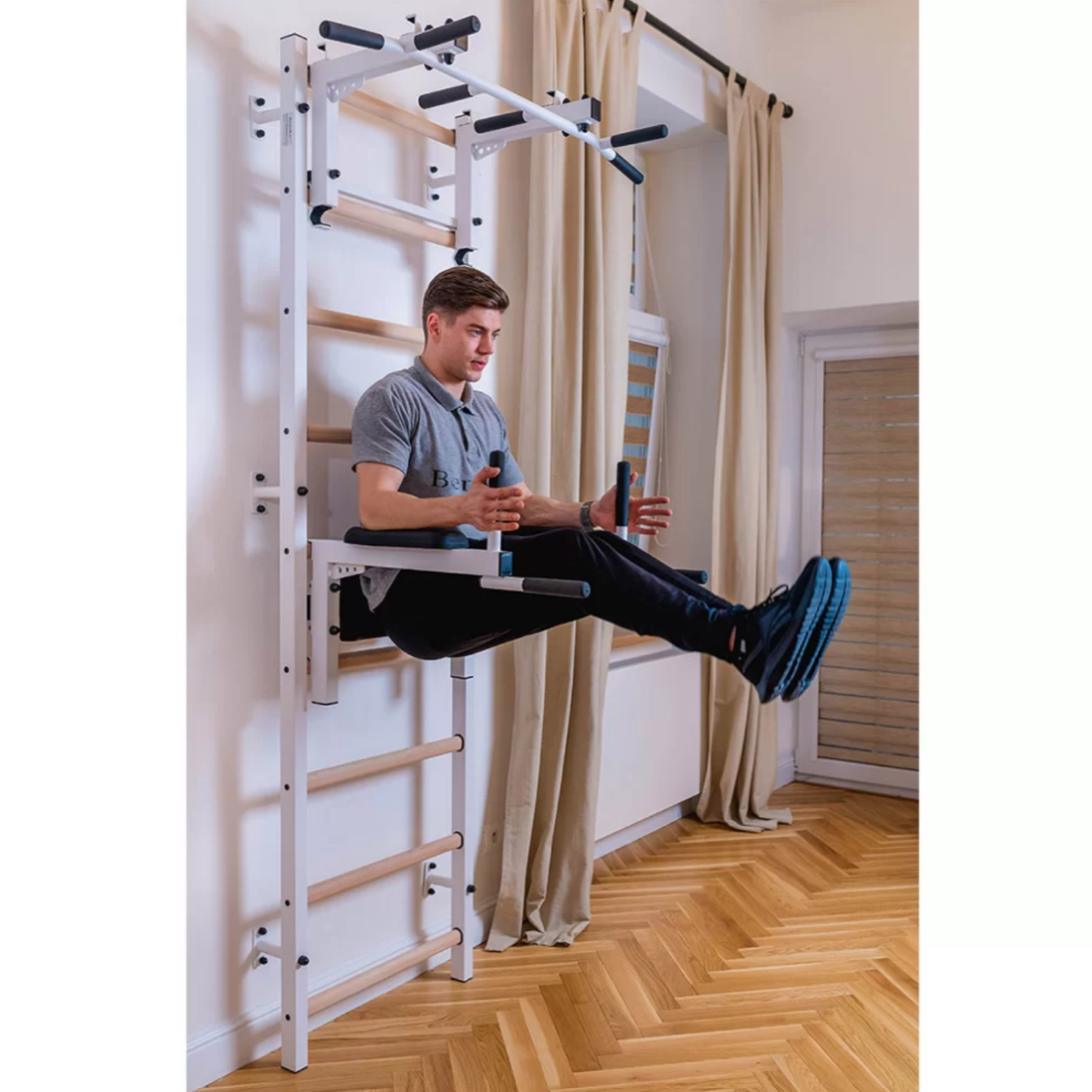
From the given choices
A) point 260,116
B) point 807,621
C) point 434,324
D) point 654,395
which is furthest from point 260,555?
point 654,395

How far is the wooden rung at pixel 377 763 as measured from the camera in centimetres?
219

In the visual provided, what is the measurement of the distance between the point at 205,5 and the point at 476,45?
0.89 meters

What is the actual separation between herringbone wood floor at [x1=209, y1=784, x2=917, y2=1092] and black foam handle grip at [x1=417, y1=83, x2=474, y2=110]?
204cm

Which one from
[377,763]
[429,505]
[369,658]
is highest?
[429,505]

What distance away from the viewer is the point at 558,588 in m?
1.71

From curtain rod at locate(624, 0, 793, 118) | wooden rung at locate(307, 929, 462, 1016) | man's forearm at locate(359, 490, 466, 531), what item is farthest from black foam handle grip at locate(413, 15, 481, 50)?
wooden rung at locate(307, 929, 462, 1016)

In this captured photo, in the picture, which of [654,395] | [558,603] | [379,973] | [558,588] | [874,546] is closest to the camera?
[558,588]

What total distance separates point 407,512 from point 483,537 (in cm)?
19

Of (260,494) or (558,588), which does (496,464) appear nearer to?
(558,588)

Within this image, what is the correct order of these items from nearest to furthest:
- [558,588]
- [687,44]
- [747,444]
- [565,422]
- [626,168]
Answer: [558,588], [626,168], [565,422], [687,44], [747,444]

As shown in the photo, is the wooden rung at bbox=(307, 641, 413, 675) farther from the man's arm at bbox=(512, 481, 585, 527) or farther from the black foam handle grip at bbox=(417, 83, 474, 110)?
the black foam handle grip at bbox=(417, 83, 474, 110)

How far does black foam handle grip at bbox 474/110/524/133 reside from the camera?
7.54ft

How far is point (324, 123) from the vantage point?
2.09 meters
